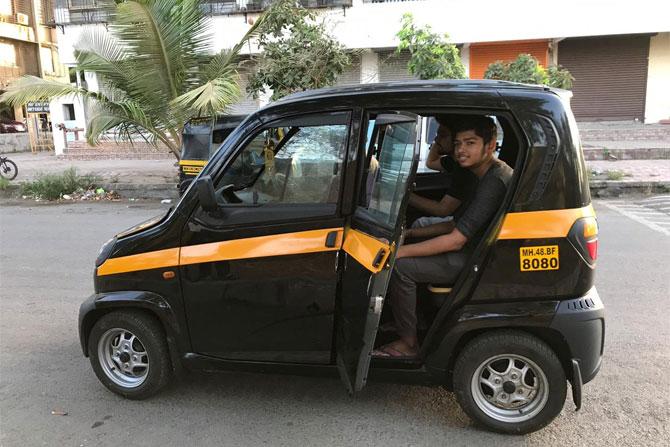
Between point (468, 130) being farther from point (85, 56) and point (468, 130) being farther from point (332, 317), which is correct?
point (85, 56)

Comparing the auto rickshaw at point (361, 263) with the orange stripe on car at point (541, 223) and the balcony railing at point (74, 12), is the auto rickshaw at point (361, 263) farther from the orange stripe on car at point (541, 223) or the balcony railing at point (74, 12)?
the balcony railing at point (74, 12)

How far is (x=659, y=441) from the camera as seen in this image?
2.86 m

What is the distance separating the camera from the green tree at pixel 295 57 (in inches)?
404

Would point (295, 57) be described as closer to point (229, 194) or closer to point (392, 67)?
point (229, 194)

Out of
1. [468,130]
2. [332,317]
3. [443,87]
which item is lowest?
[332,317]

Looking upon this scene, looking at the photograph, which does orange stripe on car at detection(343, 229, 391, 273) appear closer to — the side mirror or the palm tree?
the side mirror

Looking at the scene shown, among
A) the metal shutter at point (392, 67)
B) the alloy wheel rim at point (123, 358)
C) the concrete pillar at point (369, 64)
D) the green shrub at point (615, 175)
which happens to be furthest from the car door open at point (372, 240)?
the concrete pillar at point (369, 64)

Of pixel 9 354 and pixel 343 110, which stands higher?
pixel 343 110

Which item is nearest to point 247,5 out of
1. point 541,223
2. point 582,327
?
point 541,223

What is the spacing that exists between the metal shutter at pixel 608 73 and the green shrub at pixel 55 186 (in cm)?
1553

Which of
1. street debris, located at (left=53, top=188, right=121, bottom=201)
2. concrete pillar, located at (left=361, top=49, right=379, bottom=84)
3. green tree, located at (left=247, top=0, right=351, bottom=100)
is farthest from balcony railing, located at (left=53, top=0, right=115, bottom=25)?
green tree, located at (left=247, top=0, right=351, bottom=100)

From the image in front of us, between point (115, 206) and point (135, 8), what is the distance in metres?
3.89

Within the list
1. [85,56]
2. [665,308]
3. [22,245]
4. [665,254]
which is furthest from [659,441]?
[85,56]

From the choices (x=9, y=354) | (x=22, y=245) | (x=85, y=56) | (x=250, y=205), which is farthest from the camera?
(x=85, y=56)
